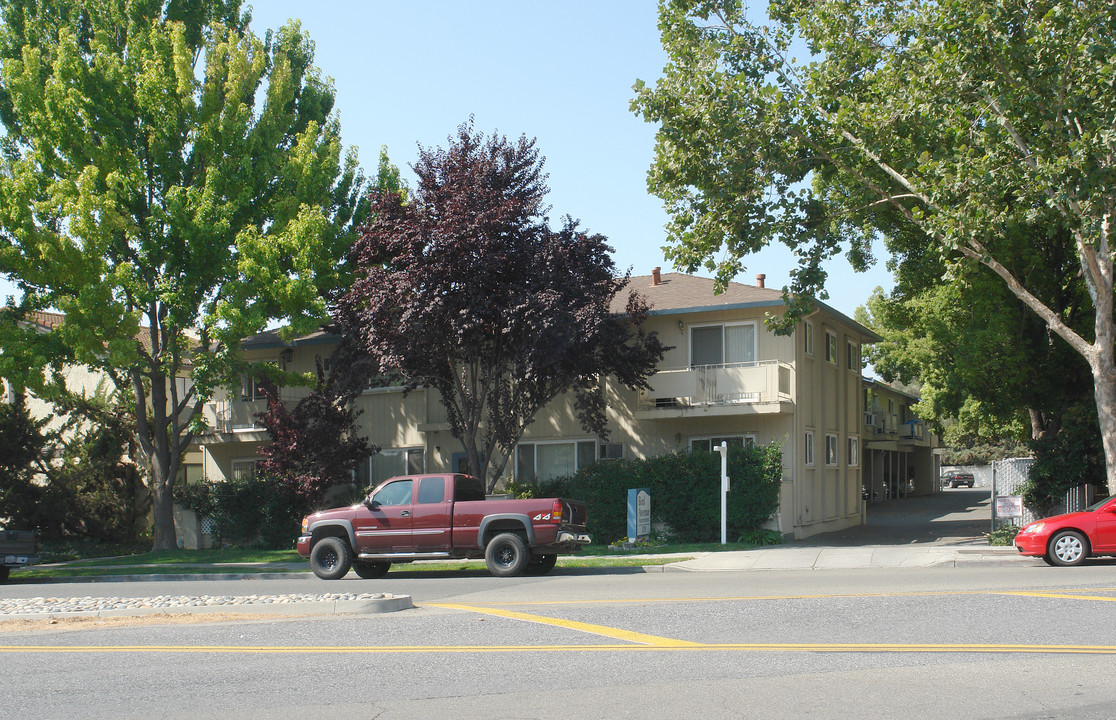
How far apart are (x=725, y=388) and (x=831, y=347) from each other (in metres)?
5.96

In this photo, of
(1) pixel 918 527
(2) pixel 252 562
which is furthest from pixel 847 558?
(2) pixel 252 562

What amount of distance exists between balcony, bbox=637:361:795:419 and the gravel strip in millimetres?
13230

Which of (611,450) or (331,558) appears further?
(611,450)

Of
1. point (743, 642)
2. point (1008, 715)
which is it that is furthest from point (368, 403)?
point (1008, 715)

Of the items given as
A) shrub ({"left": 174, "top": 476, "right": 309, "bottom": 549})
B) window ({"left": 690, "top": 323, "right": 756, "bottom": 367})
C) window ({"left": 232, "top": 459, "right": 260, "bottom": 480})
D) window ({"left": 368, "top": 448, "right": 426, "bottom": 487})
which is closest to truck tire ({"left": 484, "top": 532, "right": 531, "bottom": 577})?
window ({"left": 690, "top": 323, "right": 756, "bottom": 367})

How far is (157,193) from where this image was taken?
26422 mm

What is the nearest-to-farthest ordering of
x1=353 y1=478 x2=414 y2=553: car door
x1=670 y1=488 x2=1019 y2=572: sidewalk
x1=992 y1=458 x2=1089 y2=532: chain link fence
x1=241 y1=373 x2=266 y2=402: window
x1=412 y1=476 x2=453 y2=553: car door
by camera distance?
x1=412 y1=476 x2=453 y2=553: car door < x1=353 y1=478 x2=414 y2=553: car door < x1=670 y1=488 x2=1019 y2=572: sidewalk < x1=992 y1=458 x2=1089 y2=532: chain link fence < x1=241 y1=373 x2=266 y2=402: window

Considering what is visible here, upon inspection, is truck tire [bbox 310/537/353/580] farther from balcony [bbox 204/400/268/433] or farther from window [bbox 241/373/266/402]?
window [bbox 241/373/266/402]

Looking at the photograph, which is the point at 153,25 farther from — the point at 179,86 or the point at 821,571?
the point at 821,571

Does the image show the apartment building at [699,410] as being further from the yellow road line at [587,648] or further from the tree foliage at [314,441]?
the yellow road line at [587,648]

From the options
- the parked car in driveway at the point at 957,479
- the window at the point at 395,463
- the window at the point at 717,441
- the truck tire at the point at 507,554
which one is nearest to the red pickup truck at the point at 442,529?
the truck tire at the point at 507,554

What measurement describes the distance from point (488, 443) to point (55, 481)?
545 inches

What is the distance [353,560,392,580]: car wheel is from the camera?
60.3ft

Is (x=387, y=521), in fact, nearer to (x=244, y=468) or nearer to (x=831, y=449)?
(x=831, y=449)
